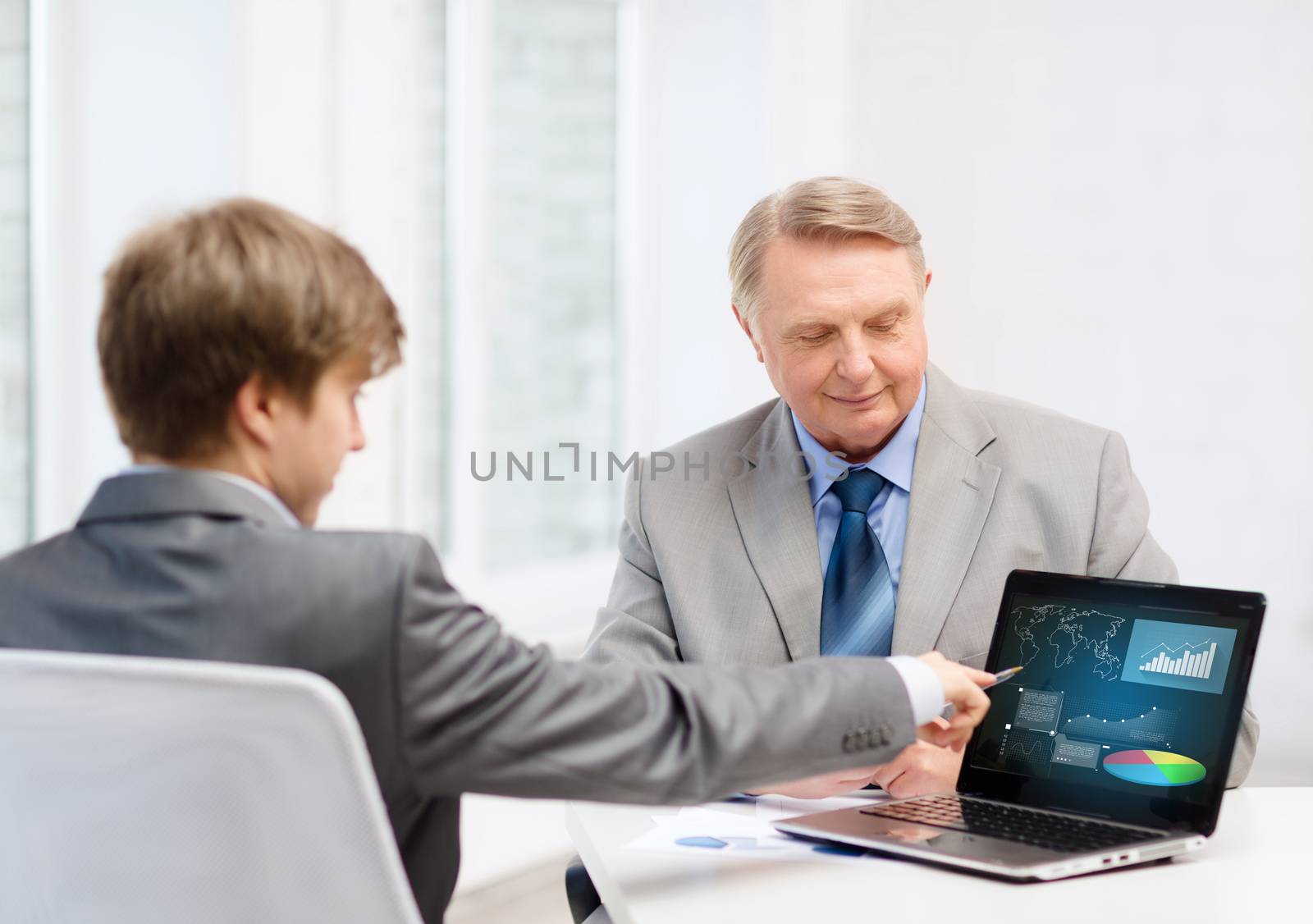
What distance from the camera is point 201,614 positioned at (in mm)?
892

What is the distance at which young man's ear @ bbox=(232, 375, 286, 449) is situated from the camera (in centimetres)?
99

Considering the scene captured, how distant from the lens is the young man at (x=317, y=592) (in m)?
0.90

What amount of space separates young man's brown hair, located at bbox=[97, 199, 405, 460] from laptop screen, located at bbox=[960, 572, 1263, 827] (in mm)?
812

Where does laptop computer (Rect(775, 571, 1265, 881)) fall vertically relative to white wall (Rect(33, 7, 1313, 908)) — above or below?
below

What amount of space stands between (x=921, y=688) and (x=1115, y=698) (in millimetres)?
294

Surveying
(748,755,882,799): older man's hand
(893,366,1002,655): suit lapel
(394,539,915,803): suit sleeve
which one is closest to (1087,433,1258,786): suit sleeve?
(893,366,1002,655): suit lapel

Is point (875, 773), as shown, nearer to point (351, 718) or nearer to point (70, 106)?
point (351, 718)

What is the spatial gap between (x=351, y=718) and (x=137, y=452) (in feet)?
1.15

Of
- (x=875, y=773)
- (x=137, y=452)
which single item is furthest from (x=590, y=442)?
(x=137, y=452)

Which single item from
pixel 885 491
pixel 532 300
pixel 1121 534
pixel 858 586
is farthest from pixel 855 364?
pixel 532 300

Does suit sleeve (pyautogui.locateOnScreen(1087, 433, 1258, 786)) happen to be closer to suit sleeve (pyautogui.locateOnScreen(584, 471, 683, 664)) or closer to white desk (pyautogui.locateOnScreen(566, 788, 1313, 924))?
white desk (pyautogui.locateOnScreen(566, 788, 1313, 924))

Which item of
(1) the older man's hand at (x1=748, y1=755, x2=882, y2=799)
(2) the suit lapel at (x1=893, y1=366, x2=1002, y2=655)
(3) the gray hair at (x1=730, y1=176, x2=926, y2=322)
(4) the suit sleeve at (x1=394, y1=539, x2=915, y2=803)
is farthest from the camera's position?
(3) the gray hair at (x1=730, y1=176, x2=926, y2=322)

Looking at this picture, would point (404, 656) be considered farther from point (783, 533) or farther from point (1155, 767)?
point (783, 533)

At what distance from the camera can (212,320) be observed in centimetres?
97
